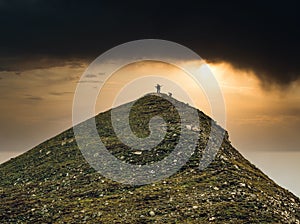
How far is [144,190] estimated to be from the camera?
63.6m

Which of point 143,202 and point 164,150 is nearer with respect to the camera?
point 143,202

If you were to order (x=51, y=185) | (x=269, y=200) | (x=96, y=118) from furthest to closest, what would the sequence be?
(x=96, y=118), (x=51, y=185), (x=269, y=200)

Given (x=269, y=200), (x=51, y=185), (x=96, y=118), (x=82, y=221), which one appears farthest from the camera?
(x=96, y=118)

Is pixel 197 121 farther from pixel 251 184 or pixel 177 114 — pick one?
pixel 251 184

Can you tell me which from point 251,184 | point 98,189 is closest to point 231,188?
point 251,184

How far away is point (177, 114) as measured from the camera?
81.0 m

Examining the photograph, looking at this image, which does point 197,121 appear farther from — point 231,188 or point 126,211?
point 126,211

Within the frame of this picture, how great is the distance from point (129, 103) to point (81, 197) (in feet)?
89.0

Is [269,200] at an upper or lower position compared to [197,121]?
lower

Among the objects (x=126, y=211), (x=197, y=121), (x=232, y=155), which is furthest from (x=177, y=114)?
(x=126, y=211)

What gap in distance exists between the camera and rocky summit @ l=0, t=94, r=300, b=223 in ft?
191

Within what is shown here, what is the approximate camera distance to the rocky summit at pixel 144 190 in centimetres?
5819

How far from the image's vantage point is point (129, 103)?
88.8 m


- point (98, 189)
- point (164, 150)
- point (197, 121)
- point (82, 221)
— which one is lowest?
point (82, 221)
